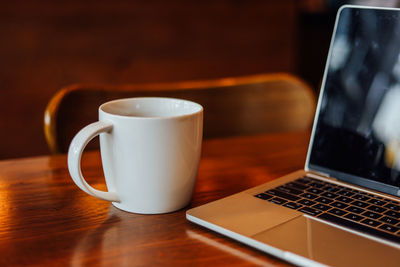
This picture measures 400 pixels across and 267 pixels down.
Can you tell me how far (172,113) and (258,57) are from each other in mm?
1647

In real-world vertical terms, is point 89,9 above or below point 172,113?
above

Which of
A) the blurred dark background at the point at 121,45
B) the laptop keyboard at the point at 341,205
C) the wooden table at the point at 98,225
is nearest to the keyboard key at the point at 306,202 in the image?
the laptop keyboard at the point at 341,205

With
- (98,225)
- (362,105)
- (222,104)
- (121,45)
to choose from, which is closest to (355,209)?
(362,105)

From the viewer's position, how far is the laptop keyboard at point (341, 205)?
45cm

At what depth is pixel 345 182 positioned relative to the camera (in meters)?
0.58

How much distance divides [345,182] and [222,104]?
0.48 meters

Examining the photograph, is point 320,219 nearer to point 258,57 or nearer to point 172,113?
point 172,113

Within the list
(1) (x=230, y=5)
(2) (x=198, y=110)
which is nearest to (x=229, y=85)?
(2) (x=198, y=110)

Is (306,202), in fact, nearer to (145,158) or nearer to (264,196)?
(264,196)

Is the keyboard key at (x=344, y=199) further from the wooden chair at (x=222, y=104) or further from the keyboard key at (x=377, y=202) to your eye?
the wooden chair at (x=222, y=104)

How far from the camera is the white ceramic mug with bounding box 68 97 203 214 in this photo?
47 centimetres

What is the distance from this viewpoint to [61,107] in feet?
2.75

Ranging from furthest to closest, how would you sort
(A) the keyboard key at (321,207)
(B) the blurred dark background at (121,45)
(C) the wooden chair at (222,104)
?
(B) the blurred dark background at (121,45) → (C) the wooden chair at (222,104) → (A) the keyboard key at (321,207)

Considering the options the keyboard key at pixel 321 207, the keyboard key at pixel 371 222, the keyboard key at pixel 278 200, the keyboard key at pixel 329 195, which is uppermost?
the keyboard key at pixel 371 222
